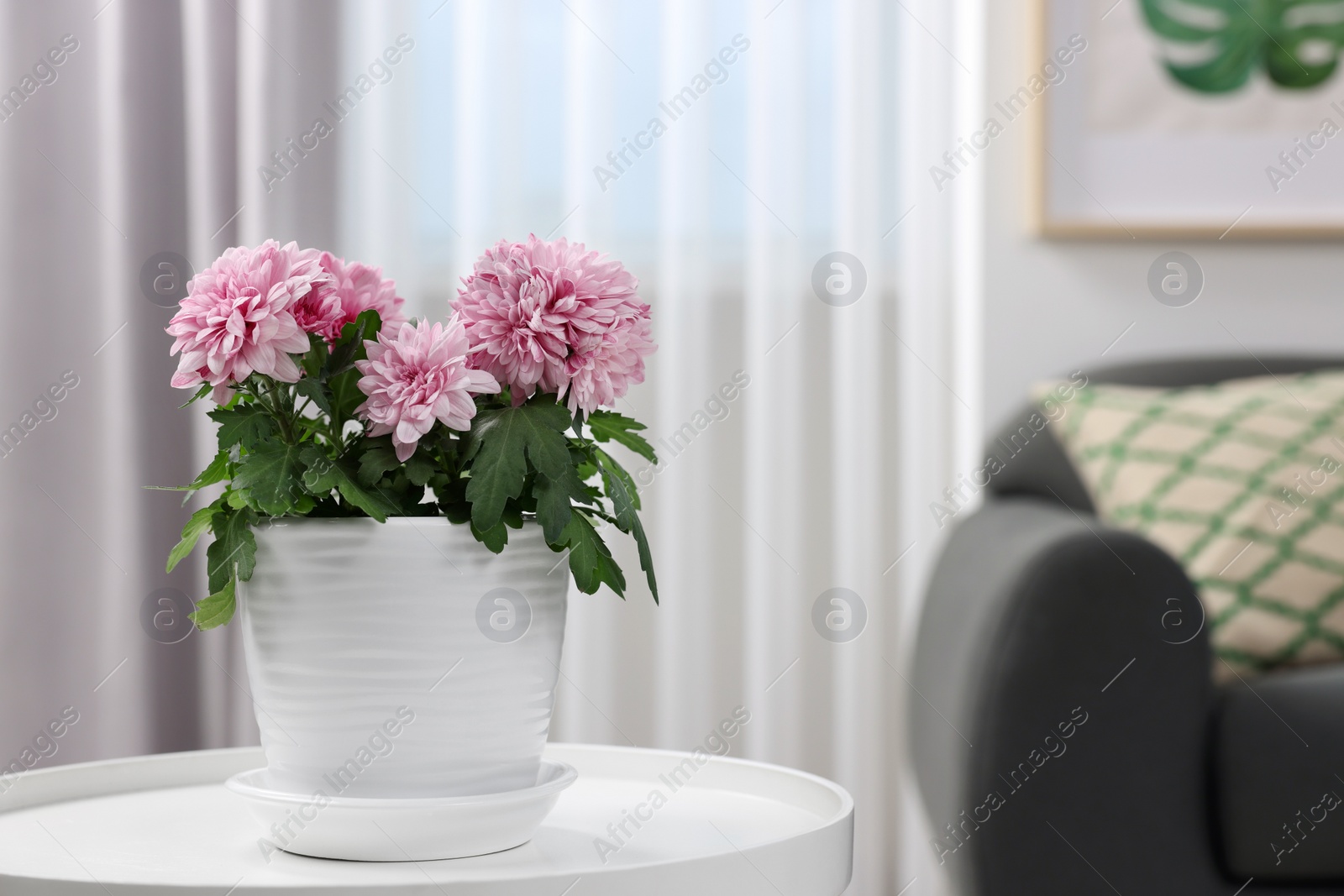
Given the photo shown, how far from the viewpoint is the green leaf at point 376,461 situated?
62 cm

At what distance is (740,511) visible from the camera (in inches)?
73.8

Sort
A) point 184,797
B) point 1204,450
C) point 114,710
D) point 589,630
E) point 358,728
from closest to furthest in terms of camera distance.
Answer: point 358,728 → point 184,797 → point 1204,450 → point 114,710 → point 589,630

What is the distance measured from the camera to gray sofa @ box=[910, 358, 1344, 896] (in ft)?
3.34

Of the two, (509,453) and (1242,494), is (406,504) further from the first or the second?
(1242,494)

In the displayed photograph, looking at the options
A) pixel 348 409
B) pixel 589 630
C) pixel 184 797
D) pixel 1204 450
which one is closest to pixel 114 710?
pixel 589 630

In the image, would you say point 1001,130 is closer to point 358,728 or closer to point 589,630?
point 589,630

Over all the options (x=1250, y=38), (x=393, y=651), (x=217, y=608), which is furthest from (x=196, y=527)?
(x=1250, y=38)

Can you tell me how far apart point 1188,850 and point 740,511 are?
3.13 ft

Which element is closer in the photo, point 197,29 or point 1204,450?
point 1204,450

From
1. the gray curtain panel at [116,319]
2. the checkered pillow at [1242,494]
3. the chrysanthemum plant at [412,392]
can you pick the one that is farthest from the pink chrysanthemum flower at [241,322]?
the gray curtain panel at [116,319]

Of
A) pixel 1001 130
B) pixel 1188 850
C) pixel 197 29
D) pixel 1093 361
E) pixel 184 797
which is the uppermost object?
pixel 197 29

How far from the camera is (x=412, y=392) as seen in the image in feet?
1.99

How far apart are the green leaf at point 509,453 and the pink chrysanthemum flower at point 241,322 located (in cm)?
11

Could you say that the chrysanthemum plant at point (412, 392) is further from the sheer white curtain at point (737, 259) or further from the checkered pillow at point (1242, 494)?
the sheer white curtain at point (737, 259)
